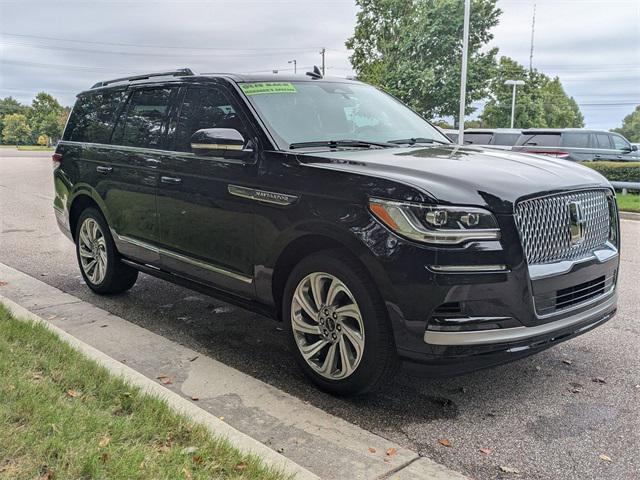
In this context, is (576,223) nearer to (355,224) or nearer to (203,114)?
(355,224)

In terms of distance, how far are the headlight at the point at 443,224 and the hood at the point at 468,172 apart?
0.19 ft

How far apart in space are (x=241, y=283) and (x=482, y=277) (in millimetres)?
1788

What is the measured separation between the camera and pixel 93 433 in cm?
285

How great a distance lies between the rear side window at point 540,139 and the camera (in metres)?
18.5

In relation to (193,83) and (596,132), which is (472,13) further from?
(193,83)

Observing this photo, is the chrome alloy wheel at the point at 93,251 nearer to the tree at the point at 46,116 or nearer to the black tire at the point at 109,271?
the black tire at the point at 109,271

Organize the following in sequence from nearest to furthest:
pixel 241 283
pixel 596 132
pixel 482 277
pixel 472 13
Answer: pixel 482 277 → pixel 241 283 → pixel 596 132 → pixel 472 13

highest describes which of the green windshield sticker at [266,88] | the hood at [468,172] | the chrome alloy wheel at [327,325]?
the green windshield sticker at [266,88]

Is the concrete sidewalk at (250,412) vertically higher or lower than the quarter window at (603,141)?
lower

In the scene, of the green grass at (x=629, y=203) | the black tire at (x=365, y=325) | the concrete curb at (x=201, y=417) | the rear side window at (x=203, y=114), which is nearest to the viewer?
the concrete curb at (x=201, y=417)

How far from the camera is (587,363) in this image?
14.2 ft

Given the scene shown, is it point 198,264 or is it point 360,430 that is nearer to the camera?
point 360,430

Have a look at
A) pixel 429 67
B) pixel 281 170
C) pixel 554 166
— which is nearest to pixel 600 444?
pixel 554 166

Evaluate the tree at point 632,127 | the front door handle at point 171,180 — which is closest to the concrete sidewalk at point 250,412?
the front door handle at point 171,180
